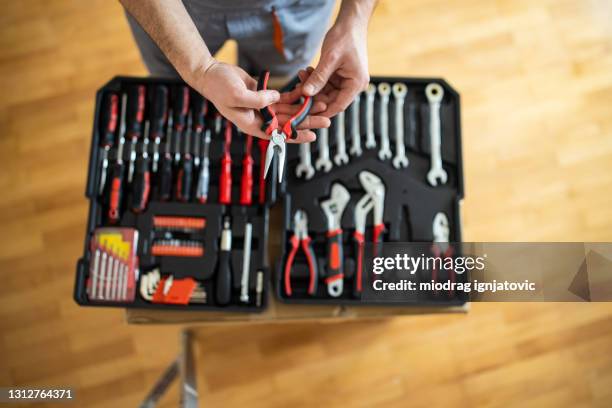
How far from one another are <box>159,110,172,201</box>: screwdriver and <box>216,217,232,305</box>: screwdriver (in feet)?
0.55

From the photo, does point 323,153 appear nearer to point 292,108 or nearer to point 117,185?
point 292,108

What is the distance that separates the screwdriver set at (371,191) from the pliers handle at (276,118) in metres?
0.23

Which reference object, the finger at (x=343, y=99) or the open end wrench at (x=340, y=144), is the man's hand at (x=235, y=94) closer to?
the finger at (x=343, y=99)

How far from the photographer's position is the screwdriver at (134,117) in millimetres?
1315

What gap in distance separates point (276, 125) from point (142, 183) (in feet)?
1.42

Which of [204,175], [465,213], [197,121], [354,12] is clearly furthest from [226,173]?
[465,213]

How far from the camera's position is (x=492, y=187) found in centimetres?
187

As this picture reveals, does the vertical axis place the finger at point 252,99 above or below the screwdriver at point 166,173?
above

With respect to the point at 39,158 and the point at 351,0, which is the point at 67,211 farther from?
the point at 351,0

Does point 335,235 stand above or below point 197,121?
below

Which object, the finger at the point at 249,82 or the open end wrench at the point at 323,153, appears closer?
the finger at the point at 249,82

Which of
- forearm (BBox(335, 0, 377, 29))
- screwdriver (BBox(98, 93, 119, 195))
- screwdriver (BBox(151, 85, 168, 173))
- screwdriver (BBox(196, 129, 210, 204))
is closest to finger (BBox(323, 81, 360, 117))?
forearm (BBox(335, 0, 377, 29))

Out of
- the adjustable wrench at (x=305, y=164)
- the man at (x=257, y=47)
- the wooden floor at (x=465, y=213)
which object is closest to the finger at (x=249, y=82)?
the man at (x=257, y=47)

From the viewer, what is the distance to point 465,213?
1848 millimetres
